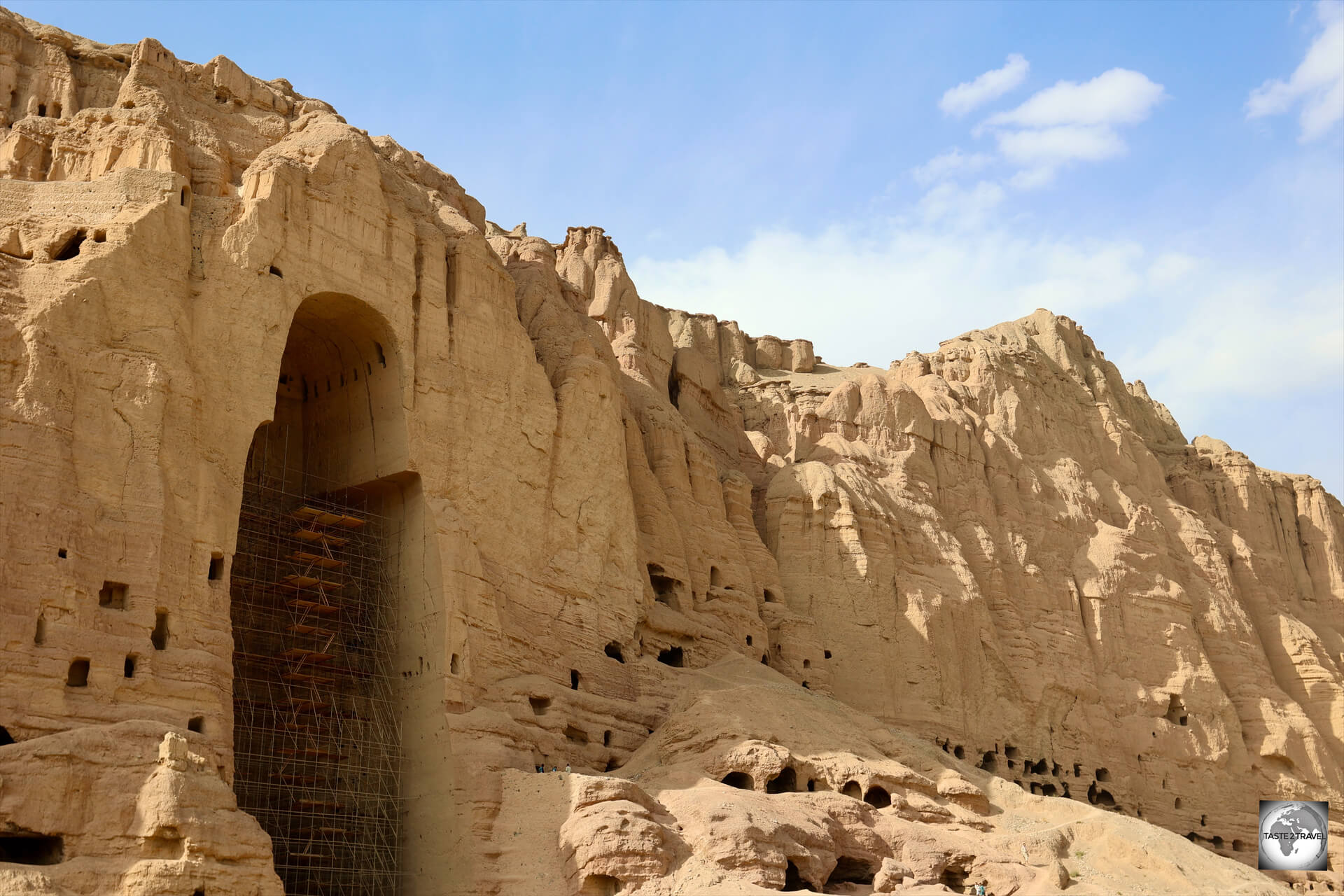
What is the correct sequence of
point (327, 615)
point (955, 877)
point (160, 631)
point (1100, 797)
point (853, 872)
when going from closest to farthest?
point (160, 631) < point (853, 872) < point (955, 877) < point (327, 615) < point (1100, 797)

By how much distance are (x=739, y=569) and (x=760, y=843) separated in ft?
54.8

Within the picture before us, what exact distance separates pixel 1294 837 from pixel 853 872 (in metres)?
20.2

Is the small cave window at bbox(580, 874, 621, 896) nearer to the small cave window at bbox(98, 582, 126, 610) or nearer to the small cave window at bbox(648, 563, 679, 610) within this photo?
the small cave window at bbox(98, 582, 126, 610)

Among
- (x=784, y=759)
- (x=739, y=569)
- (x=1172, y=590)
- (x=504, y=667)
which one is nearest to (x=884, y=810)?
(x=784, y=759)

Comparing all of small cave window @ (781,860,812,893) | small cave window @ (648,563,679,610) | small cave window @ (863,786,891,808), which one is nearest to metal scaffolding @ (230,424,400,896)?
small cave window @ (781,860,812,893)

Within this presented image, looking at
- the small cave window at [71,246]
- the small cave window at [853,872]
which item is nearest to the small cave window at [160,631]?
the small cave window at [71,246]

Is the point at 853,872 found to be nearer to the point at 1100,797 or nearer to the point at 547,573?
the point at 547,573

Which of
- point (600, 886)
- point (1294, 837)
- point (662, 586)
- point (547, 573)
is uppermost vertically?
point (662, 586)

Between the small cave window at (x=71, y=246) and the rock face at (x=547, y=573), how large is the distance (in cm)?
12

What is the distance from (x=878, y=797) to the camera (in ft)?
111

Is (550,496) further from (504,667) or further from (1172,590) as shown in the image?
(1172,590)

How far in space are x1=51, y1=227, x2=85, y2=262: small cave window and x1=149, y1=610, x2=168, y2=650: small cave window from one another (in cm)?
739

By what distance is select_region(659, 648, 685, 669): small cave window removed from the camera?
40.5 m

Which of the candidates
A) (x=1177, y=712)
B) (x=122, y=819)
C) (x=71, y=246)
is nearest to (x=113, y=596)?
(x=122, y=819)
